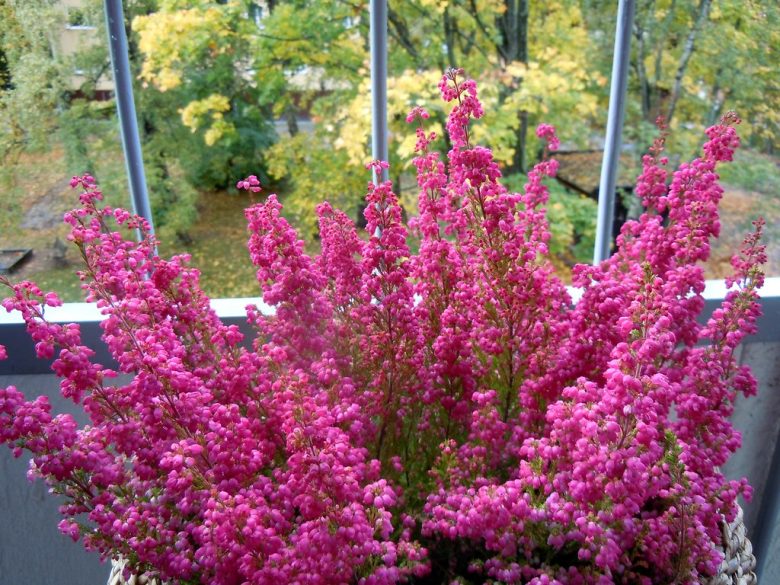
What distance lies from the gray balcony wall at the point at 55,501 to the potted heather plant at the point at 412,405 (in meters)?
0.40

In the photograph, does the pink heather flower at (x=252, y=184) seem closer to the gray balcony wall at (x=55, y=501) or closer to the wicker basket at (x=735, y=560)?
the gray balcony wall at (x=55, y=501)

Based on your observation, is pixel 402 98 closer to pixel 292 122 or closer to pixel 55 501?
pixel 292 122

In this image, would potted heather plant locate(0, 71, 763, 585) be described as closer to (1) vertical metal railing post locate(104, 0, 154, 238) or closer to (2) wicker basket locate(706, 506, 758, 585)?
(2) wicker basket locate(706, 506, 758, 585)

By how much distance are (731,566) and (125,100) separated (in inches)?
37.9

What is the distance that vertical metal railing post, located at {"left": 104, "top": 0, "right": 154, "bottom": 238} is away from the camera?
37.6 inches

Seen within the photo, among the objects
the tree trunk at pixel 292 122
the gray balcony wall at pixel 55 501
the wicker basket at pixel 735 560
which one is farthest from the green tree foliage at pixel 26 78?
the tree trunk at pixel 292 122

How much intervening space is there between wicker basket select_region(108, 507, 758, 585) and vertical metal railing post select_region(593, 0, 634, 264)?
56cm

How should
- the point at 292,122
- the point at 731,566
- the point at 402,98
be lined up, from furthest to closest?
1. the point at 292,122
2. the point at 402,98
3. the point at 731,566

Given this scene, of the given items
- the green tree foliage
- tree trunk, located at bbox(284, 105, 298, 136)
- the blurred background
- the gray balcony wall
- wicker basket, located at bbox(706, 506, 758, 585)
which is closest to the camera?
wicker basket, located at bbox(706, 506, 758, 585)

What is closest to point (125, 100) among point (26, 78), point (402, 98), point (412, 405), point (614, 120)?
point (412, 405)

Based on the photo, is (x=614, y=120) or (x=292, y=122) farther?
(x=292, y=122)

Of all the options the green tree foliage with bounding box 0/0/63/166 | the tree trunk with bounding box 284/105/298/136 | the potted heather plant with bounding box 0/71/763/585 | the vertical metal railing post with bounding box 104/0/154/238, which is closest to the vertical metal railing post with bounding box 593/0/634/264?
the potted heather plant with bounding box 0/71/763/585

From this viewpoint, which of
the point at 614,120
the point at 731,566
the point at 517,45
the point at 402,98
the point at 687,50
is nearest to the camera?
the point at 731,566

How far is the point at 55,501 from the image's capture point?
114 cm
